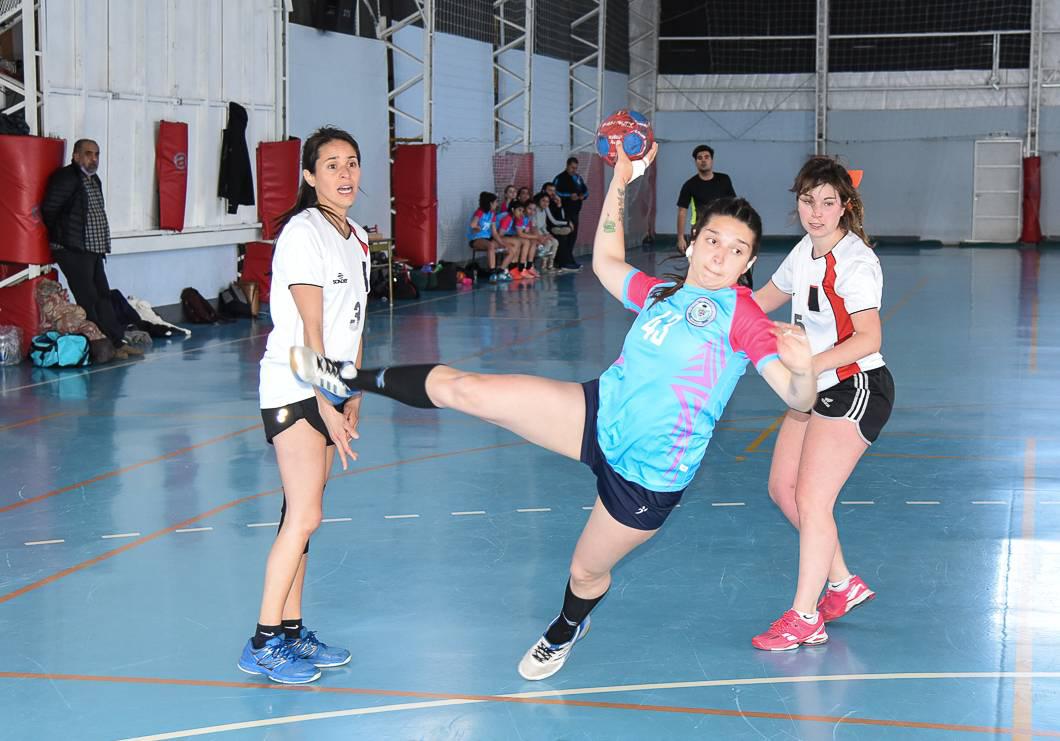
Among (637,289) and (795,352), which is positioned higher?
(637,289)

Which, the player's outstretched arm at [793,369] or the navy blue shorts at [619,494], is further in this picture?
the navy blue shorts at [619,494]

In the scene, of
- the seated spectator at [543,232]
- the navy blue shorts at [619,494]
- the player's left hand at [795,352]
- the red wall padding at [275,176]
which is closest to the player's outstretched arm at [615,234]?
the navy blue shorts at [619,494]

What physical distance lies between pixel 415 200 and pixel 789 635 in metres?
15.1

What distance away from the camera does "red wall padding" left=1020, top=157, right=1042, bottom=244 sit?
29.5 metres

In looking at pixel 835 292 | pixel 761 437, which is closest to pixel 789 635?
pixel 835 292

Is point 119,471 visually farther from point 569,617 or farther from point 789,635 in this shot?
point 789,635

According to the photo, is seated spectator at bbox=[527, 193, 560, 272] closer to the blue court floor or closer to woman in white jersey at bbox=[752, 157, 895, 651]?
the blue court floor

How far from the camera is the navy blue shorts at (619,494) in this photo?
4004 mm

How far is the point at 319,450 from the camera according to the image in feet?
14.2

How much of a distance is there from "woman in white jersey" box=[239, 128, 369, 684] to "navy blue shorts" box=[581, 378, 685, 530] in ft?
2.72

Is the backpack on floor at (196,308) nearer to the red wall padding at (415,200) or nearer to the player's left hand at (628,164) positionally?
the red wall padding at (415,200)

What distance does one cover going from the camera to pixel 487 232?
2106cm

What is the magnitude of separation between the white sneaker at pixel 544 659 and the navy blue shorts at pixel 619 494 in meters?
0.69

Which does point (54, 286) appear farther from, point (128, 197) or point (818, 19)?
point (818, 19)
